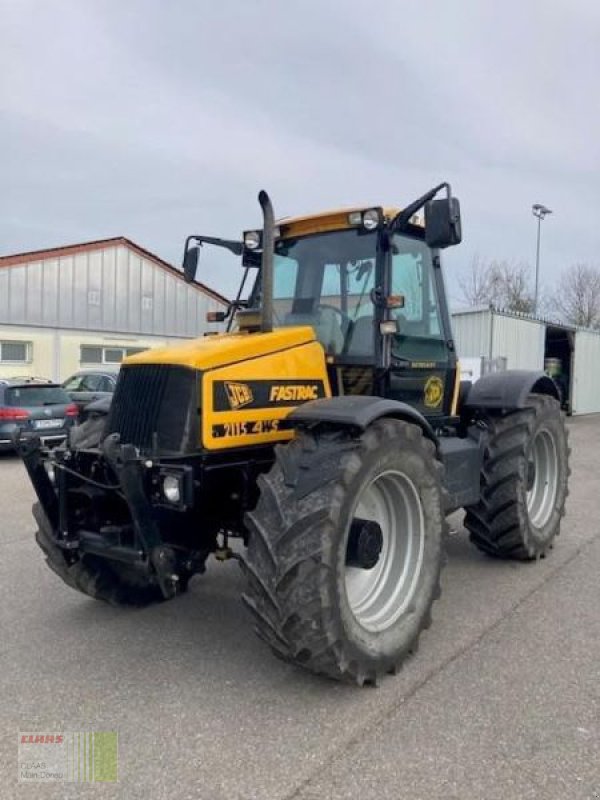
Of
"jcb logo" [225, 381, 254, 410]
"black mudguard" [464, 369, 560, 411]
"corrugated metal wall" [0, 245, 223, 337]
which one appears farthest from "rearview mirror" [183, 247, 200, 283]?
Answer: "corrugated metal wall" [0, 245, 223, 337]

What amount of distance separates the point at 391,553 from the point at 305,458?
3.32 ft

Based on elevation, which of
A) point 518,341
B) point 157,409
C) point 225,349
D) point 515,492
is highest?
point 518,341

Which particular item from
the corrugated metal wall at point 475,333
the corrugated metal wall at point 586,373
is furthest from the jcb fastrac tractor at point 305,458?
the corrugated metal wall at point 586,373

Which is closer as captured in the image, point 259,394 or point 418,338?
point 259,394

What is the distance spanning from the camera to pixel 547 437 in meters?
6.07

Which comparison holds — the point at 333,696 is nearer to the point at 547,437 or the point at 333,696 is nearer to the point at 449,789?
the point at 449,789

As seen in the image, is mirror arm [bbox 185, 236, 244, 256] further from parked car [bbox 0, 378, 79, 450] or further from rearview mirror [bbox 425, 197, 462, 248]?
parked car [bbox 0, 378, 79, 450]

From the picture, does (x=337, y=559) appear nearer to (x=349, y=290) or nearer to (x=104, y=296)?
(x=349, y=290)

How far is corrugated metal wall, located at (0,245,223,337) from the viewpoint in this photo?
2205 centimetres

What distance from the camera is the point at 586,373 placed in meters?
25.3

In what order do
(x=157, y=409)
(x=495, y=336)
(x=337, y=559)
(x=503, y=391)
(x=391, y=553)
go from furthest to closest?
1. (x=495, y=336)
2. (x=503, y=391)
3. (x=391, y=553)
4. (x=157, y=409)
5. (x=337, y=559)

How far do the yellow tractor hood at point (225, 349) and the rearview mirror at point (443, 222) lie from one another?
0.95 metres

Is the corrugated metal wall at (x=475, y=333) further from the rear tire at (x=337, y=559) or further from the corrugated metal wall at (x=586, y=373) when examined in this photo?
the rear tire at (x=337, y=559)

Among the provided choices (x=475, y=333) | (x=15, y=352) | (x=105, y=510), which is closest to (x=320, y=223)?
(x=105, y=510)
